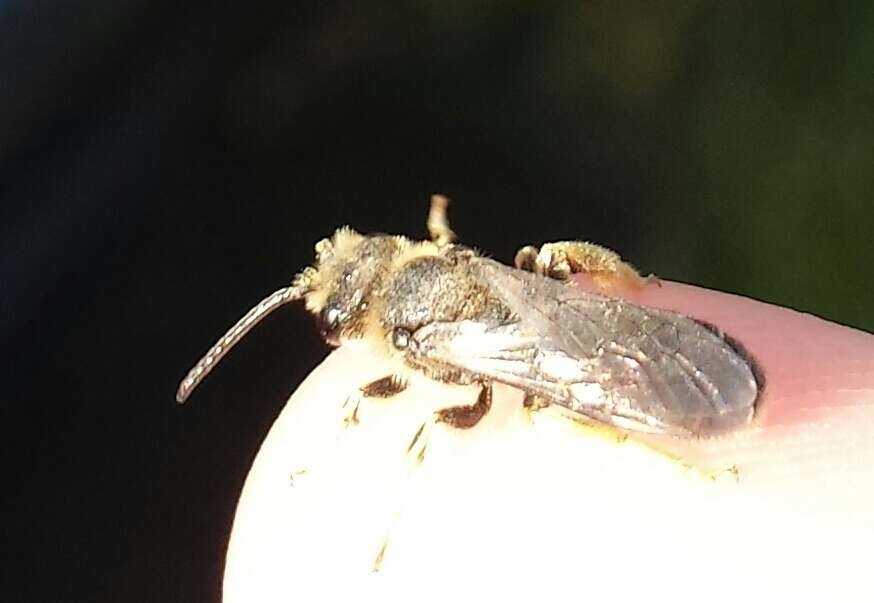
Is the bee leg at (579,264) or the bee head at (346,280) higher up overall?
the bee leg at (579,264)

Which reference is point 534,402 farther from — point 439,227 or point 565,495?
point 439,227

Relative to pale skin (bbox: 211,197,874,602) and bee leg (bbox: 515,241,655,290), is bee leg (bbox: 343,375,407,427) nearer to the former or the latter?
pale skin (bbox: 211,197,874,602)

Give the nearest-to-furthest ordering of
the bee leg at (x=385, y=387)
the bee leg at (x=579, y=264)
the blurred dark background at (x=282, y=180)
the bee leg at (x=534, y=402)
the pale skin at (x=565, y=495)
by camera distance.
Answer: the pale skin at (x=565, y=495) < the bee leg at (x=534, y=402) < the bee leg at (x=385, y=387) < the bee leg at (x=579, y=264) < the blurred dark background at (x=282, y=180)

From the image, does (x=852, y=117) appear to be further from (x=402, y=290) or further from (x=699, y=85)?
(x=402, y=290)

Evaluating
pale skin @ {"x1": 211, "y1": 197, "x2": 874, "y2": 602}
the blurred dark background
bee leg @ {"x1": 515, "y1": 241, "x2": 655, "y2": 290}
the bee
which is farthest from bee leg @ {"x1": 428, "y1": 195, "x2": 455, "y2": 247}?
the blurred dark background

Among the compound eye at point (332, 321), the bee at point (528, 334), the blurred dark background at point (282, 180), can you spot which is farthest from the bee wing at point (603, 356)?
the blurred dark background at point (282, 180)

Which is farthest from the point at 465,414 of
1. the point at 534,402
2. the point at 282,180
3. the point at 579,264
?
the point at 282,180

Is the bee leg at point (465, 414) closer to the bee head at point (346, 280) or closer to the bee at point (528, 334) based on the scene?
the bee at point (528, 334)
